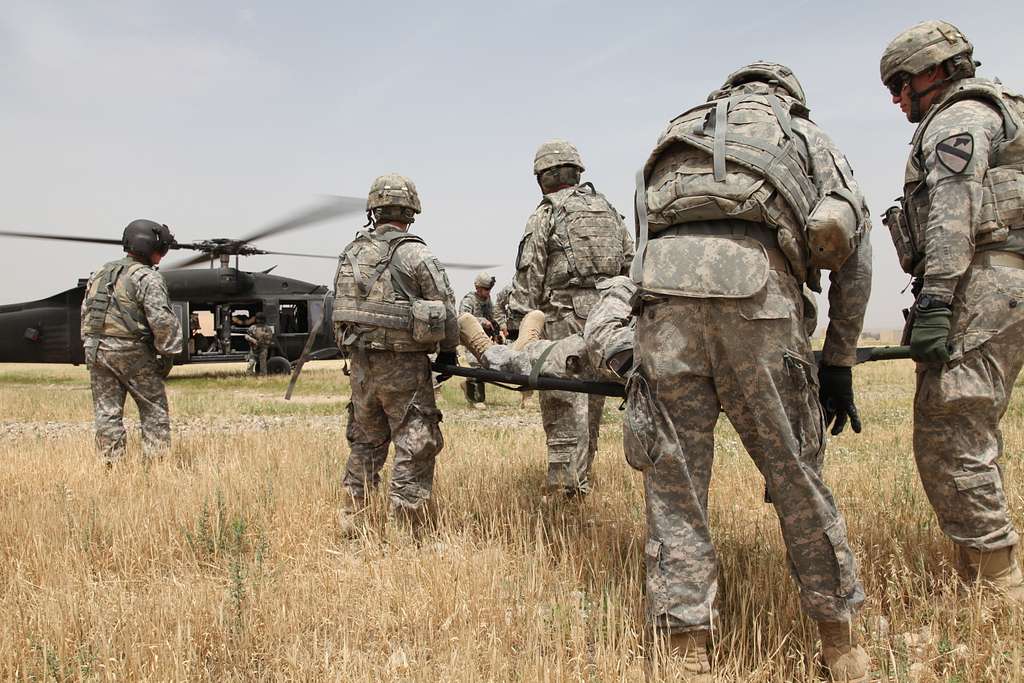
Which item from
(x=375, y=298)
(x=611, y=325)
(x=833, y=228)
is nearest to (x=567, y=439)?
(x=375, y=298)

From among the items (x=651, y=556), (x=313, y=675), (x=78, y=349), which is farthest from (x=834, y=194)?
(x=78, y=349)

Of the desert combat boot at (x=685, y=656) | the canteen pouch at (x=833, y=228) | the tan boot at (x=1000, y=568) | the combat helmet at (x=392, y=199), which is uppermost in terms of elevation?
the combat helmet at (x=392, y=199)

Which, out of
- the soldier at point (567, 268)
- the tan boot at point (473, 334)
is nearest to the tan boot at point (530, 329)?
the tan boot at point (473, 334)

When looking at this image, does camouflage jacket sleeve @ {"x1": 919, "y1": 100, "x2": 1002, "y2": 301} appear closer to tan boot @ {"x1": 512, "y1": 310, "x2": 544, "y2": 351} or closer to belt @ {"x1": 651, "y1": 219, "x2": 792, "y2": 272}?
belt @ {"x1": 651, "y1": 219, "x2": 792, "y2": 272}

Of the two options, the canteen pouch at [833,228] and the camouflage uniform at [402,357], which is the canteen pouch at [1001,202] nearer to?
the canteen pouch at [833,228]

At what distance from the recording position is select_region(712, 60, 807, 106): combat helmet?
2.64 metres

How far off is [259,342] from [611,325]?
1580 centimetres

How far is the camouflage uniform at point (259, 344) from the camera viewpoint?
1744 cm

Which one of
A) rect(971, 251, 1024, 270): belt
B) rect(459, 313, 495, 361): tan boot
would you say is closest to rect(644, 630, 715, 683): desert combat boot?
rect(971, 251, 1024, 270): belt

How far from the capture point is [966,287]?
2.89 metres

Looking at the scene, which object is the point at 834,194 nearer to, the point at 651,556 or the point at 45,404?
the point at 651,556

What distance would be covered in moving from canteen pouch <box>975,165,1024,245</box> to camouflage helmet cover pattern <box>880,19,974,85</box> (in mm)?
510

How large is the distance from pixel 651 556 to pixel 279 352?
55.5 feet

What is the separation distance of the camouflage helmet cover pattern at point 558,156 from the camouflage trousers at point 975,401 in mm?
3190
